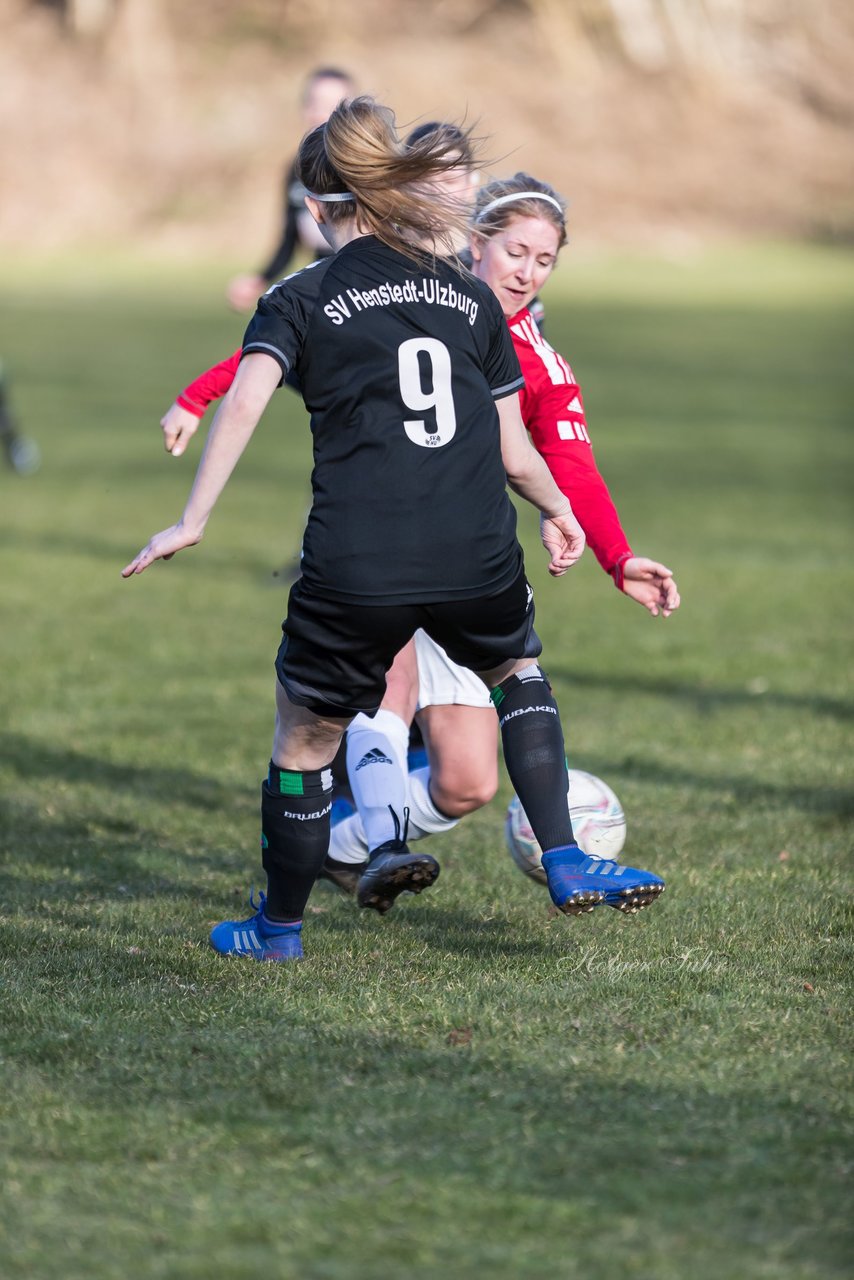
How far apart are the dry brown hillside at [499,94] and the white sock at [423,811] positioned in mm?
59249

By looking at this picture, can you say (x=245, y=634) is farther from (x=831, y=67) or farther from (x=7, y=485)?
(x=831, y=67)

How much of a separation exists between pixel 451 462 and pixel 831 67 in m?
75.2

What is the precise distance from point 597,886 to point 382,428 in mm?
1143

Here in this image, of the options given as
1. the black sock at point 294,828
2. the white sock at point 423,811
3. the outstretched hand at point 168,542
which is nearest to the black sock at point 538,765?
the black sock at point 294,828

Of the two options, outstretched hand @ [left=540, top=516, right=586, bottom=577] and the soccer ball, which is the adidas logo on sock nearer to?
the soccer ball

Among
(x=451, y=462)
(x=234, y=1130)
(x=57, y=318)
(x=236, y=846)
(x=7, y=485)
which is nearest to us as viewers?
(x=234, y=1130)

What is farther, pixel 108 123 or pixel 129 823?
pixel 108 123

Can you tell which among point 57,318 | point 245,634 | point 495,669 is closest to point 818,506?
point 245,634

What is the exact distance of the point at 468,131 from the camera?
3926mm

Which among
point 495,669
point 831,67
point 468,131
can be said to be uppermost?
point 831,67

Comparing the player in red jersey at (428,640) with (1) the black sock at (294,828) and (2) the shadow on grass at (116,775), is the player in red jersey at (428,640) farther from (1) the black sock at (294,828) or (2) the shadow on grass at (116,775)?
(2) the shadow on grass at (116,775)

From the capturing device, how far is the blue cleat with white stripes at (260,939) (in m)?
4.19

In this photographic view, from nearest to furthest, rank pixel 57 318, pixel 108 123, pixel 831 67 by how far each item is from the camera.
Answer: pixel 57 318 → pixel 108 123 → pixel 831 67

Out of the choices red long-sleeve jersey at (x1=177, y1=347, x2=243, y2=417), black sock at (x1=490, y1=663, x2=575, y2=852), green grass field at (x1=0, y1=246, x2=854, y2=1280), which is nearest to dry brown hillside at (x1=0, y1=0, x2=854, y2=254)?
green grass field at (x1=0, y1=246, x2=854, y2=1280)
